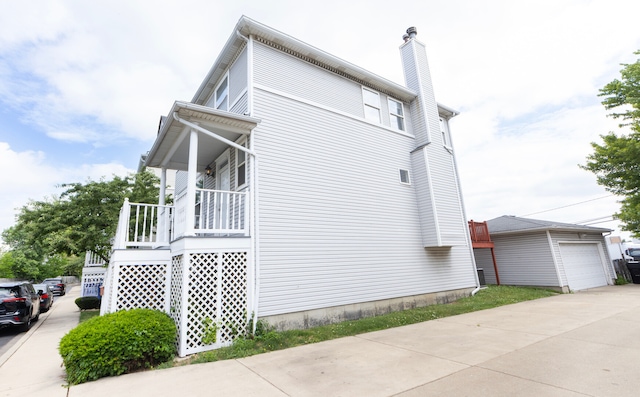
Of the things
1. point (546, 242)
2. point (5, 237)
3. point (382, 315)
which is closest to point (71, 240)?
point (382, 315)

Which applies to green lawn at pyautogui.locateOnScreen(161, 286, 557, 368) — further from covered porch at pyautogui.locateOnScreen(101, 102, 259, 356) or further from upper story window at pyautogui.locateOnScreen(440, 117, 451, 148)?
upper story window at pyautogui.locateOnScreen(440, 117, 451, 148)

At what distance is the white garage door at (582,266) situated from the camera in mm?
13062

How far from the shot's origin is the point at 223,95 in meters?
9.30

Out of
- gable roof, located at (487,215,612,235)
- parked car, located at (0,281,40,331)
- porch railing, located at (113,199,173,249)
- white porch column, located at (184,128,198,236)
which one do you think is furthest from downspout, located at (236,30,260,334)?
gable roof, located at (487,215,612,235)

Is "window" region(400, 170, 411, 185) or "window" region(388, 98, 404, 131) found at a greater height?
"window" region(388, 98, 404, 131)

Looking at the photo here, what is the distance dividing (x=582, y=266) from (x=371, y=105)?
13461mm

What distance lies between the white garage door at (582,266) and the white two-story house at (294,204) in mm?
5884

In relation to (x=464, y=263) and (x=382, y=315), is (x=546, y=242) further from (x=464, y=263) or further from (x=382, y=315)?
(x=382, y=315)

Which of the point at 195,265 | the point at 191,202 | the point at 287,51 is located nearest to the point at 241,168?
the point at 191,202

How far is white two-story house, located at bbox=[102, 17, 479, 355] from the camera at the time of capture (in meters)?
5.94

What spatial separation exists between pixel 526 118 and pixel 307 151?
60.1 feet

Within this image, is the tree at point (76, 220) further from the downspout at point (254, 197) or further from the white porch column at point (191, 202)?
the downspout at point (254, 197)

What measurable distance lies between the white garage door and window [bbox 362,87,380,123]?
10929 mm

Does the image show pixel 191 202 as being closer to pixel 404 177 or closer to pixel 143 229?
pixel 143 229
